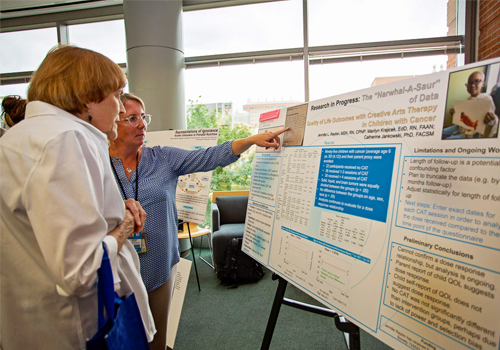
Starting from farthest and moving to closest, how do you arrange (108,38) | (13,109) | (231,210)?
(108,38) < (231,210) < (13,109)

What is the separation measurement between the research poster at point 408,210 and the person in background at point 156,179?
44cm

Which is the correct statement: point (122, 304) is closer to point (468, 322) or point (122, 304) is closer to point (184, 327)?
point (468, 322)

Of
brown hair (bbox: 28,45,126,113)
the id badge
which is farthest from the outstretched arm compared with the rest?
brown hair (bbox: 28,45,126,113)

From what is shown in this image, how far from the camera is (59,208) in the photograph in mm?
589

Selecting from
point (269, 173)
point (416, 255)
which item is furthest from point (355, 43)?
point (416, 255)

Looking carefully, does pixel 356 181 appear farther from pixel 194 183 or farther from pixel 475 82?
pixel 194 183

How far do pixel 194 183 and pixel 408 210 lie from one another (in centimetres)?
176

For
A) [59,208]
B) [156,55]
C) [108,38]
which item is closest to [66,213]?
[59,208]

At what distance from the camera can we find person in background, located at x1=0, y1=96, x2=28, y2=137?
1.23 m

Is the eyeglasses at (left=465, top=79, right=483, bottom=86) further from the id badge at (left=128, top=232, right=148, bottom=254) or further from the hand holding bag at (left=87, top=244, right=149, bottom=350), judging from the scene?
the id badge at (left=128, top=232, right=148, bottom=254)

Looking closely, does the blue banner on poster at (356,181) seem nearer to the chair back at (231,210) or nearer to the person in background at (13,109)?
the person in background at (13,109)

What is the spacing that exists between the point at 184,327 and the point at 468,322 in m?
2.14

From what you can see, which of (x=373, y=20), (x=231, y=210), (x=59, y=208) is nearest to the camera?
(x=59, y=208)

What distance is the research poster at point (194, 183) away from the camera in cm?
218
